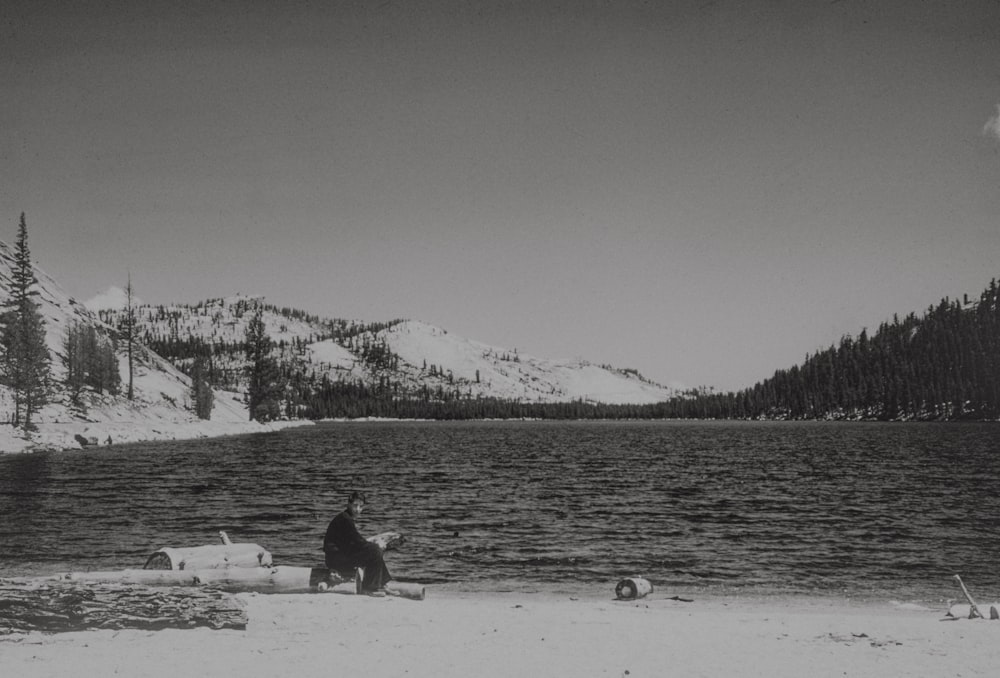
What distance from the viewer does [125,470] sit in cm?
5625

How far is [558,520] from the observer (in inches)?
1377

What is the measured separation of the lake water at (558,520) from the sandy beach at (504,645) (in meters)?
6.09

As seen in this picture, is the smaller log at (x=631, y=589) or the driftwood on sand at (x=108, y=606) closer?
the driftwood on sand at (x=108, y=606)

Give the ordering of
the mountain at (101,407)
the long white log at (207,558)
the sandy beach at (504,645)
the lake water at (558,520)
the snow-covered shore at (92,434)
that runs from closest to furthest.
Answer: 1. the sandy beach at (504,645)
2. the long white log at (207,558)
3. the lake water at (558,520)
4. the snow-covered shore at (92,434)
5. the mountain at (101,407)

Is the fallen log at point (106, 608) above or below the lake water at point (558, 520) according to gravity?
above

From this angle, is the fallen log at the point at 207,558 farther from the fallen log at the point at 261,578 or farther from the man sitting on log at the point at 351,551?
the man sitting on log at the point at 351,551

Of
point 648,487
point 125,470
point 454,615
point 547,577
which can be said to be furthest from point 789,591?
point 125,470

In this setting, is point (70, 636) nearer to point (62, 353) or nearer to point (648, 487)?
point (648, 487)

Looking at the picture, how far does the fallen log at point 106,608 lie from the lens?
12.4 m

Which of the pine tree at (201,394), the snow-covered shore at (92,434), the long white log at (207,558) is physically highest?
the pine tree at (201,394)

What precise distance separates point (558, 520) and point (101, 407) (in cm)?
10536

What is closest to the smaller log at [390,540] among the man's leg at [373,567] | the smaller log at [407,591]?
the man's leg at [373,567]

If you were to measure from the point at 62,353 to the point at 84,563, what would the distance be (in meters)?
126

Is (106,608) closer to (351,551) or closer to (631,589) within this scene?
(351,551)
